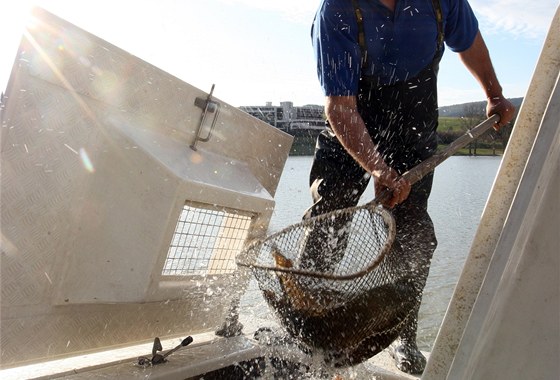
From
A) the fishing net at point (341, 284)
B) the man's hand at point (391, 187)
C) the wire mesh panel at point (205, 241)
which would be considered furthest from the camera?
the wire mesh panel at point (205, 241)

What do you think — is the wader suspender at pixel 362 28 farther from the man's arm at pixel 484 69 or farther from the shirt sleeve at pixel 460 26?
the man's arm at pixel 484 69

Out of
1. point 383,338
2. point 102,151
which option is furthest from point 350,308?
point 102,151

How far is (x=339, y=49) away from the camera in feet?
8.50

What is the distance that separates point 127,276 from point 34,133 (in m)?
0.70

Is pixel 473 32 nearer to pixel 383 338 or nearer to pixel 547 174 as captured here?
pixel 383 338

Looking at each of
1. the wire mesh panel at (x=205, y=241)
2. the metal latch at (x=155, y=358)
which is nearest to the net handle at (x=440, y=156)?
the wire mesh panel at (x=205, y=241)

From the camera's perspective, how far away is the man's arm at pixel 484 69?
10.3 feet

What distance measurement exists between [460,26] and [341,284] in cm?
168

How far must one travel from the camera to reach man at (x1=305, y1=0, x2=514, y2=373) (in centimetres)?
258

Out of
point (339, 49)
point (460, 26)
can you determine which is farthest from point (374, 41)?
point (460, 26)

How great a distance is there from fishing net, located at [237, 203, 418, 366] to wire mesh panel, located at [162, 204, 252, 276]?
0.20 m

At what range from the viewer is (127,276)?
2381 mm

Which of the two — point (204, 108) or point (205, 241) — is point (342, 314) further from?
point (204, 108)

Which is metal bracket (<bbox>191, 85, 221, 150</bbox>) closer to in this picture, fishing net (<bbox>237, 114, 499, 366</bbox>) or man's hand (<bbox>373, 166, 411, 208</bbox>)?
fishing net (<bbox>237, 114, 499, 366</bbox>)
